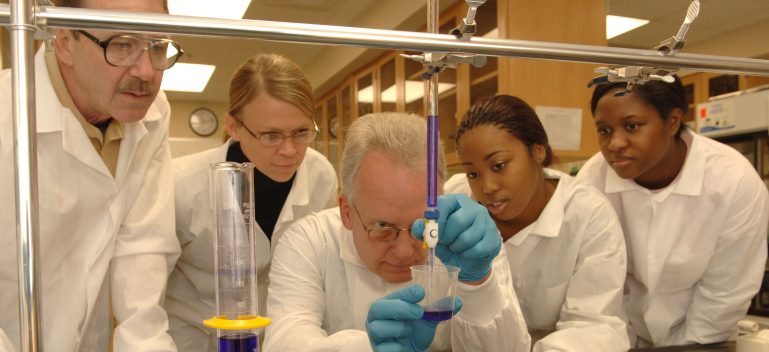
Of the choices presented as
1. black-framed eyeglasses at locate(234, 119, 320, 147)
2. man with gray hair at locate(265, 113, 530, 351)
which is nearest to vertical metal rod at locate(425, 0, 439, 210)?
man with gray hair at locate(265, 113, 530, 351)

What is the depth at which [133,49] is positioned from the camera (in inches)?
46.4

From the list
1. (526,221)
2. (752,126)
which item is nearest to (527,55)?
(526,221)

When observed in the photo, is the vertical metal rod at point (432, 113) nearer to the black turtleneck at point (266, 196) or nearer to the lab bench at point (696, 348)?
the lab bench at point (696, 348)

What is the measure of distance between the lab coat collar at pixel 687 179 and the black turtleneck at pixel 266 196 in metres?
1.02

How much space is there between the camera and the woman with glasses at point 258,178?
164cm

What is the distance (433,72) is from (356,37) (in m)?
0.12

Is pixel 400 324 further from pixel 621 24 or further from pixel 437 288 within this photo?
pixel 621 24

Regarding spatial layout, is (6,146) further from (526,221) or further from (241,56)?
(241,56)

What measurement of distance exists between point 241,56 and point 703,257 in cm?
480

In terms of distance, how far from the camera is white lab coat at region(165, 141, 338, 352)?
177 centimetres

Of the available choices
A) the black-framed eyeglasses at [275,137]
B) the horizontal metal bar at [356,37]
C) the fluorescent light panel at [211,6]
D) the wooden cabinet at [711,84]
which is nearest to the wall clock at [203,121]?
the fluorescent light panel at [211,6]

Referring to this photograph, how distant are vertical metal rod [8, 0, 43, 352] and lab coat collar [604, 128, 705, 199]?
5.42ft

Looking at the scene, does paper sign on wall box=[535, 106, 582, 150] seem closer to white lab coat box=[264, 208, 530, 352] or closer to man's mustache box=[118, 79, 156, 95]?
white lab coat box=[264, 208, 530, 352]

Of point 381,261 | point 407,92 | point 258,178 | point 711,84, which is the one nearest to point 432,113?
point 381,261
